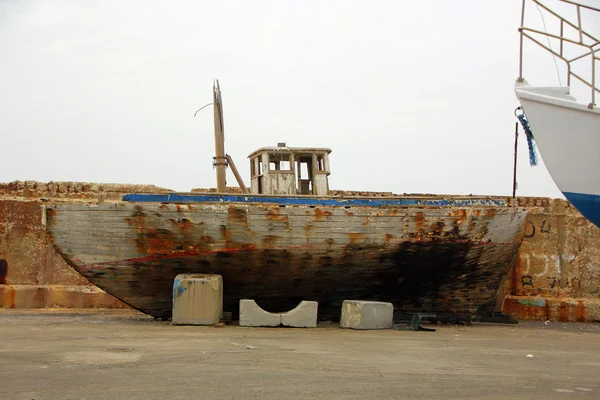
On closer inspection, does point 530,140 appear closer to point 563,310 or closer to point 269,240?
point 269,240

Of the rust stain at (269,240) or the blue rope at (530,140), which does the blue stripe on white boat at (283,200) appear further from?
the blue rope at (530,140)

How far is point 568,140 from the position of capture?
7125 mm

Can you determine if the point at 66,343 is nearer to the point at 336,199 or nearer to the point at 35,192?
the point at 336,199

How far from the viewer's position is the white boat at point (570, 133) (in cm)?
701

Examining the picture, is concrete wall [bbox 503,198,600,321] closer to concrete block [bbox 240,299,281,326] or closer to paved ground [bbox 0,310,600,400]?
paved ground [bbox 0,310,600,400]

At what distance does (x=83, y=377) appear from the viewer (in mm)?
4770

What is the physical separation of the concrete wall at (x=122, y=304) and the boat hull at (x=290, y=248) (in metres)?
1.57

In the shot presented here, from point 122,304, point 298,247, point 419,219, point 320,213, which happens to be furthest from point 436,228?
point 122,304

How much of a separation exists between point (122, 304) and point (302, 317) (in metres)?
4.14

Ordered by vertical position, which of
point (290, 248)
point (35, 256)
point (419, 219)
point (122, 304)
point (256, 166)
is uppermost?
point (256, 166)

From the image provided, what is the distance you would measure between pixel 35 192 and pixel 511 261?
7.80 metres

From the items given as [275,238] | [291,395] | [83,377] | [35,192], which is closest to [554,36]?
[275,238]

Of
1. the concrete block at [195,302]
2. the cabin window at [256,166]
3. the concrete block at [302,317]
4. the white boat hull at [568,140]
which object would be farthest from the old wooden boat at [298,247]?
the white boat hull at [568,140]

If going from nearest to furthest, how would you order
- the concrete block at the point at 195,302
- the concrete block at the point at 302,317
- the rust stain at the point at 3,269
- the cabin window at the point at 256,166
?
the concrete block at the point at 195,302 → the concrete block at the point at 302,317 → the cabin window at the point at 256,166 → the rust stain at the point at 3,269
